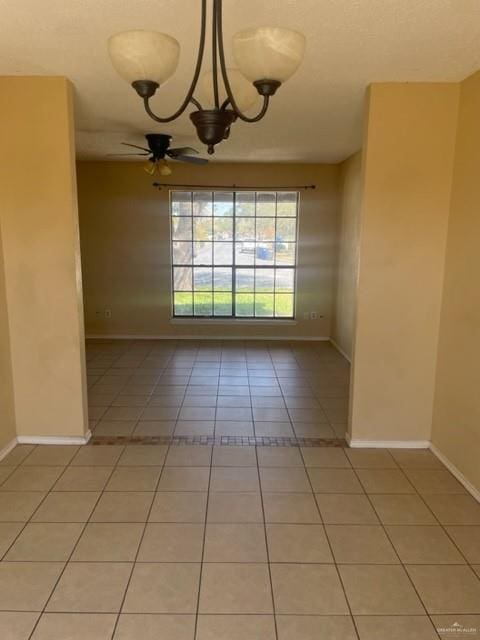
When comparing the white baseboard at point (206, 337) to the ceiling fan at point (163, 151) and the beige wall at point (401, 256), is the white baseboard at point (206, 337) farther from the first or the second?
the beige wall at point (401, 256)

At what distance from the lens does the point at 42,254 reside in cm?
274

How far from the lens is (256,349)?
564cm

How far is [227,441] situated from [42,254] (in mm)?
1750

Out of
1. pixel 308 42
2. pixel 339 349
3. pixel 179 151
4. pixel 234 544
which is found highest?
pixel 308 42

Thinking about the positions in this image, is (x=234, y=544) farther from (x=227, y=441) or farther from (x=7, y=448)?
(x=7, y=448)

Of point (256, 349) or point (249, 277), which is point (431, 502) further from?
point (249, 277)

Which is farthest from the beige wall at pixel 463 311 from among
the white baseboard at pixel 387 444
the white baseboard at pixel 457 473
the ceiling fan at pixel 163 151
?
the ceiling fan at pixel 163 151

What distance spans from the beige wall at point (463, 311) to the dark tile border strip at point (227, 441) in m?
0.75

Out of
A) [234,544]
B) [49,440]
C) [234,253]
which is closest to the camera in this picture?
[234,544]

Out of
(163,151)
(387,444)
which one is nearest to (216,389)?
(387,444)

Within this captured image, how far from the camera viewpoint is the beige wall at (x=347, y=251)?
193 inches

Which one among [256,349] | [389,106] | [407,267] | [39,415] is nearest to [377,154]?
[389,106]

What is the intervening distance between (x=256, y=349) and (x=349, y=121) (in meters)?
3.00

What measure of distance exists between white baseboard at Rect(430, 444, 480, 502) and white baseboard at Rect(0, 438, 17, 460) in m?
2.81
